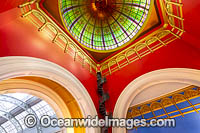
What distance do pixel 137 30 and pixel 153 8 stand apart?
165cm

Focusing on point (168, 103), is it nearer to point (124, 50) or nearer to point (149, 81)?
point (149, 81)

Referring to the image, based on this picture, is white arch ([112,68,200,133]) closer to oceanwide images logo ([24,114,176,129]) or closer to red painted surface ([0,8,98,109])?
oceanwide images logo ([24,114,176,129])

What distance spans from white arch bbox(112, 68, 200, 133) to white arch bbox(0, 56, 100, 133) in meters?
1.45

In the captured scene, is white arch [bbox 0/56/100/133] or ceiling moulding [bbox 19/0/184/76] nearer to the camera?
white arch [bbox 0/56/100/133]

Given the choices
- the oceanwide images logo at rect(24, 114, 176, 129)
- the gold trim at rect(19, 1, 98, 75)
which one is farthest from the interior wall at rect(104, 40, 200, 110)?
the gold trim at rect(19, 1, 98, 75)

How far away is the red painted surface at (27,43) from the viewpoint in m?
4.49

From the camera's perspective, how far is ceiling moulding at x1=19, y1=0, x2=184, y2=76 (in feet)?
18.6

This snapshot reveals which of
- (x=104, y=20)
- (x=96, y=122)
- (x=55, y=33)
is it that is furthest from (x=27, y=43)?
(x=104, y=20)

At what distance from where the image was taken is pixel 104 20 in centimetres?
1004

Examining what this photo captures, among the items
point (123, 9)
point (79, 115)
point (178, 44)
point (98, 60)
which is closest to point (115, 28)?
point (123, 9)

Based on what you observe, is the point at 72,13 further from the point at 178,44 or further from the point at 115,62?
the point at 178,44

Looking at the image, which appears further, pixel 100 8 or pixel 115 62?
pixel 100 8

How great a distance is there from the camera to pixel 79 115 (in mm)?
6734

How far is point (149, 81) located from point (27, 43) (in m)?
6.11
